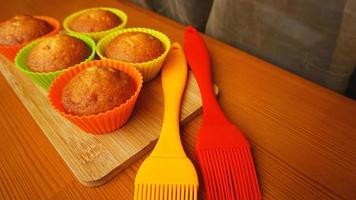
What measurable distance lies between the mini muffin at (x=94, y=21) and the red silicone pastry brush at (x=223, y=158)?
1.20 feet

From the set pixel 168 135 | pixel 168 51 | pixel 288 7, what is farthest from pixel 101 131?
pixel 288 7

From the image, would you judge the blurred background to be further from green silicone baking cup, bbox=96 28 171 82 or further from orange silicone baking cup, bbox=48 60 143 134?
orange silicone baking cup, bbox=48 60 143 134

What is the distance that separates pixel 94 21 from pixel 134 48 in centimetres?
20

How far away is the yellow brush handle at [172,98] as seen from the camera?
1.62 feet

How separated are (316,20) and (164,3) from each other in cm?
67

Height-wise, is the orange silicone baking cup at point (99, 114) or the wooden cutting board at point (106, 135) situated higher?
the orange silicone baking cup at point (99, 114)

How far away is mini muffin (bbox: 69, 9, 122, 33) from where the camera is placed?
78 centimetres

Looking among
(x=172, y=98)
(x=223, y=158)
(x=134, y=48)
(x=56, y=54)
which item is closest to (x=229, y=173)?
(x=223, y=158)

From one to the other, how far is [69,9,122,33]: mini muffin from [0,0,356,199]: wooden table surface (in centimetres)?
24

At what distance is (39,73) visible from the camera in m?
0.62

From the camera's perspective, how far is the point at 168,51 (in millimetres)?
677

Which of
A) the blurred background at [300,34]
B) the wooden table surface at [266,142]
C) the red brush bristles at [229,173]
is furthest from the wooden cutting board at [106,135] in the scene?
the blurred background at [300,34]

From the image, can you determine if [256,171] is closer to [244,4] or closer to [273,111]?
[273,111]

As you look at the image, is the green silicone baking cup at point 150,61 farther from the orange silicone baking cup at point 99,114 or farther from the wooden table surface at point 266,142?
the wooden table surface at point 266,142
